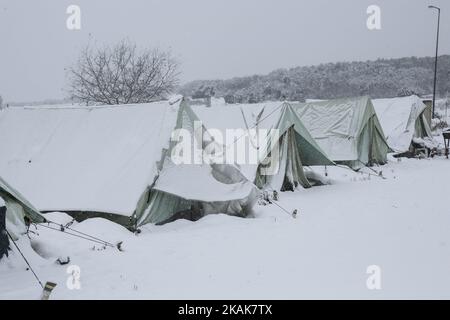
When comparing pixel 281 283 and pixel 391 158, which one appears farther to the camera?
pixel 391 158

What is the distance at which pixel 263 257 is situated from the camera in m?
5.96

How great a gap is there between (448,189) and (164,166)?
730cm

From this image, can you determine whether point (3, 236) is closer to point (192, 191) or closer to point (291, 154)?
point (192, 191)

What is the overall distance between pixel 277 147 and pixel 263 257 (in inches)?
240

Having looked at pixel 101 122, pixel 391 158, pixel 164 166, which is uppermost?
pixel 101 122

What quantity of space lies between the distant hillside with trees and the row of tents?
50636mm

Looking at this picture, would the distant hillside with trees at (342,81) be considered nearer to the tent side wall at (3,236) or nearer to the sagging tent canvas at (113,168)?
the sagging tent canvas at (113,168)

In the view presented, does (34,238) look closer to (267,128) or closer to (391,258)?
(391,258)

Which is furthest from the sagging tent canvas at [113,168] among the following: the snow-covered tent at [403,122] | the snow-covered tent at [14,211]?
the snow-covered tent at [403,122]

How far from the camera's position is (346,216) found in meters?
8.28

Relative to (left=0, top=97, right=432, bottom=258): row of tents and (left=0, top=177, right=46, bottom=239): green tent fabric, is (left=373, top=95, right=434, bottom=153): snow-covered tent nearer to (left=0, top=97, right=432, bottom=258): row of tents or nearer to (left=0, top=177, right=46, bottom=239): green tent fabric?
(left=0, top=97, right=432, bottom=258): row of tents

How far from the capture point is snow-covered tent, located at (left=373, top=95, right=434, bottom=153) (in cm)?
1916

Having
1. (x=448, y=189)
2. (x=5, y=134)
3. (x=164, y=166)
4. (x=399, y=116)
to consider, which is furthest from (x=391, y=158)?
(x=5, y=134)

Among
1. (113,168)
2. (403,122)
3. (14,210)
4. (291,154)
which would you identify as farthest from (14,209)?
(403,122)
